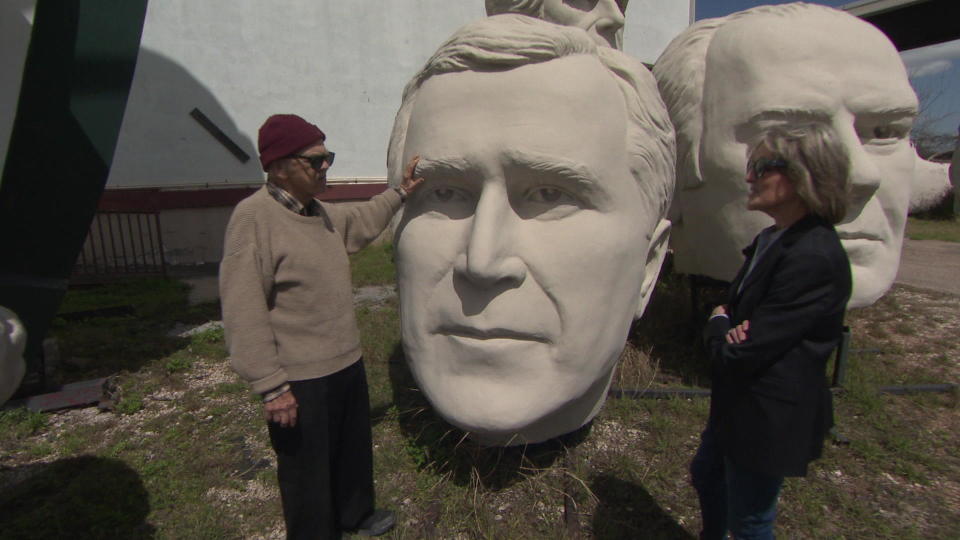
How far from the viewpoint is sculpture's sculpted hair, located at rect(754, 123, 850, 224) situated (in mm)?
1345

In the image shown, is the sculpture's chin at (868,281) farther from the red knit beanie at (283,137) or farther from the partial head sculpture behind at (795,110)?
the red knit beanie at (283,137)

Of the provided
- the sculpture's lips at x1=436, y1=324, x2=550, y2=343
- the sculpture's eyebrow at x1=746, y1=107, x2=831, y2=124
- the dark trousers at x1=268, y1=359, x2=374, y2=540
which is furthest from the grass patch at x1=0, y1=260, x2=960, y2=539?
the sculpture's eyebrow at x1=746, y1=107, x2=831, y2=124

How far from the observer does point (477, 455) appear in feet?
8.09

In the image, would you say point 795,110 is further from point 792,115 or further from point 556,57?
point 556,57

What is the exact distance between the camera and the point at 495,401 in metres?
1.82

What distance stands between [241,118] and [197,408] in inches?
240

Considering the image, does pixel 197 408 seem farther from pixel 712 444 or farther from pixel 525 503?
pixel 712 444

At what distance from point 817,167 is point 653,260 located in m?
1.00

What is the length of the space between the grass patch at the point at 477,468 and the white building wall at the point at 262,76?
5.40 metres

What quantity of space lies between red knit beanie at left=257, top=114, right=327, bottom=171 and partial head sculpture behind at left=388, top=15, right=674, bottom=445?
1.44 ft

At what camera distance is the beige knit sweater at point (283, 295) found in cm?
167

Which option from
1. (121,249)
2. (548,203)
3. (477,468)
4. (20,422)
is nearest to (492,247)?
(548,203)

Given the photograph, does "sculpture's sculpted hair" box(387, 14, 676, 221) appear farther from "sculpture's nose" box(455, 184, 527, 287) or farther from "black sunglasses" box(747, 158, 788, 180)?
"black sunglasses" box(747, 158, 788, 180)

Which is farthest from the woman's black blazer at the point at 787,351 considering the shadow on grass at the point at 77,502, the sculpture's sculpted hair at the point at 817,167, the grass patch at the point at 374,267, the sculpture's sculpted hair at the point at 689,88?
the grass patch at the point at 374,267
